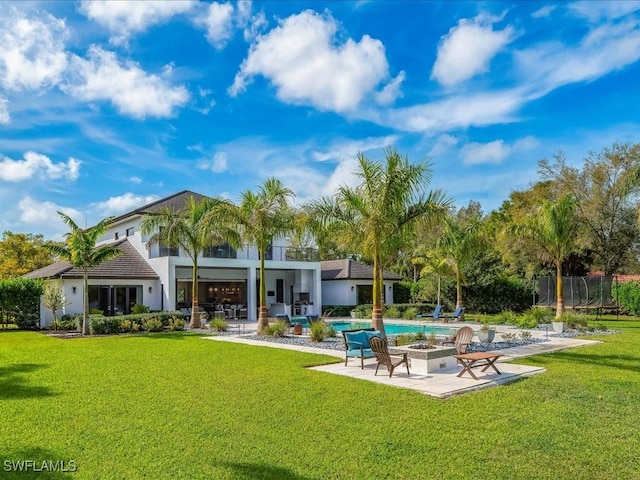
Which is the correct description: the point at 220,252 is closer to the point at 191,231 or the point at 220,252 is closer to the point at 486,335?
the point at 191,231

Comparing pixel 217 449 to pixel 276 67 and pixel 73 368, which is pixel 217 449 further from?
pixel 276 67

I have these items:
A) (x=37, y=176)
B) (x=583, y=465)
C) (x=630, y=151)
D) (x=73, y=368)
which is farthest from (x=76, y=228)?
(x=630, y=151)

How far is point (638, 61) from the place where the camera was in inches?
673

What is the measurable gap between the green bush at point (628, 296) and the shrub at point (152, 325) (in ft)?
85.2

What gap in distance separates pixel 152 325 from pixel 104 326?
207 cm

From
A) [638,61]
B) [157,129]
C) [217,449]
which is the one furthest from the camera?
[157,129]

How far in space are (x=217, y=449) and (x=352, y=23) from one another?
13.0m

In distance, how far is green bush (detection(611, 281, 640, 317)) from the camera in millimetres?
28219

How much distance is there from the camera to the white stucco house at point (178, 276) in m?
28.3

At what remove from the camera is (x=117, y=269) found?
28750mm

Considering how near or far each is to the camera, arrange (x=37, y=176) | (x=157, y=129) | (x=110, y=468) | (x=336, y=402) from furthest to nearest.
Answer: (x=37, y=176) → (x=157, y=129) → (x=336, y=402) → (x=110, y=468)

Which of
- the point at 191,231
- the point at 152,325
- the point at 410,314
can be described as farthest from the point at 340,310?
the point at 152,325

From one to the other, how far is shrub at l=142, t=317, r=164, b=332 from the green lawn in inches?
419

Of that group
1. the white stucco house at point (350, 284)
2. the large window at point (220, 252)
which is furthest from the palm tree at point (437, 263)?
the large window at point (220, 252)
